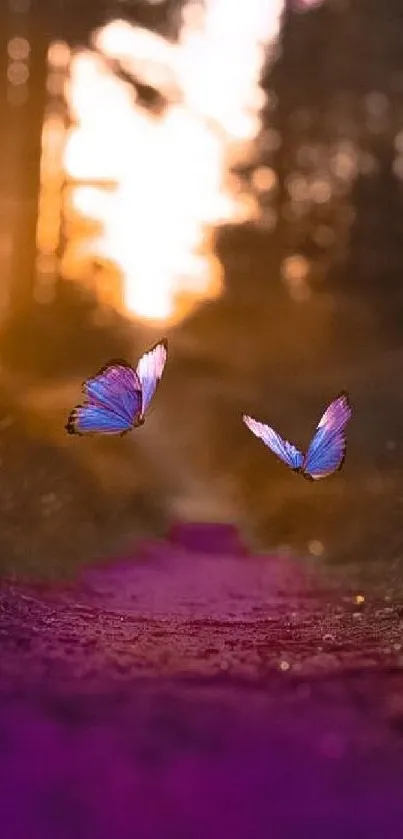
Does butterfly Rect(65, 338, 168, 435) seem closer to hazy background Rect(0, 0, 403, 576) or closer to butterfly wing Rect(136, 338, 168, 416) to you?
butterfly wing Rect(136, 338, 168, 416)

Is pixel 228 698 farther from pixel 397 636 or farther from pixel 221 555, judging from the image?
pixel 221 555

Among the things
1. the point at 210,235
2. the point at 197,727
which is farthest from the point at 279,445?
the point at 197,727

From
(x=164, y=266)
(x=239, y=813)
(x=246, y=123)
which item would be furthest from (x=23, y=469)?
(x=239, y=813)

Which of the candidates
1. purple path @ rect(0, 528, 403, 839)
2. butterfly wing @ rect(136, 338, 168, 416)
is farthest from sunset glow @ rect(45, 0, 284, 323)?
purple path @ rect(0, 528, 403, 839)

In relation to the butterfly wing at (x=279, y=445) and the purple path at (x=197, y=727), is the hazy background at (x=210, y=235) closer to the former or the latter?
the butterfly wing at (x=279, y=445)

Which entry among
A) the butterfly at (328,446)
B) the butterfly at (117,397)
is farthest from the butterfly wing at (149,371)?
the butterfly at (328,446)

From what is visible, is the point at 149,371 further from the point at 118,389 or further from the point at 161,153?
the point at 161,153
